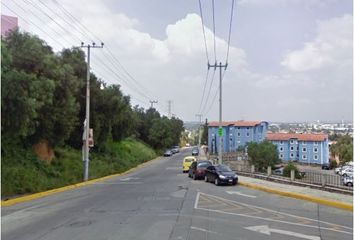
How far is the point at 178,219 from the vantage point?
1411 cm

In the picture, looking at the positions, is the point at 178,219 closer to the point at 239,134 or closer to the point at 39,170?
the point at 39,170

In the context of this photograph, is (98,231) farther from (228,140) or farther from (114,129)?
(228,140)

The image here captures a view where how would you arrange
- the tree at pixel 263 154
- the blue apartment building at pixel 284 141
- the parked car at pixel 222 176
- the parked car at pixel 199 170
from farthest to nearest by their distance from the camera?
the blue apartment building at pixel 284 141
the tree at pixel 263 154
the parked car at pixel 199 170
the parked car at pixel 222 176

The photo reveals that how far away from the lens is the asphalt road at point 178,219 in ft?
38.5

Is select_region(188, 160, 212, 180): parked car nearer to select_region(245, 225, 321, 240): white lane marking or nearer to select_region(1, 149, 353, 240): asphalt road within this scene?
select_region(1, 149, 353, 240): asphalt road

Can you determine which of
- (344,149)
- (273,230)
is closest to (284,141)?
(344,149)

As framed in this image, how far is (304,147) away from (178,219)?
5046 inches

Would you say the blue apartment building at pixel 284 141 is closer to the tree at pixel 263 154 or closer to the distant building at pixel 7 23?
the tree at pixel 263 154

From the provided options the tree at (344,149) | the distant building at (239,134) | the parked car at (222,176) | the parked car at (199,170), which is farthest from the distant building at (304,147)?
the parked car at (222,176)

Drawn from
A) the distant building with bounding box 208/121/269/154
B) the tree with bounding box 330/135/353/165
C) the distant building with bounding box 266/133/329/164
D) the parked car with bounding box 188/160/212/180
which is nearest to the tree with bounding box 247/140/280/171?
the tree with bounding box 330/135/353/165

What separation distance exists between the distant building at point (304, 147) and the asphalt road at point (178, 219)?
4469 inches

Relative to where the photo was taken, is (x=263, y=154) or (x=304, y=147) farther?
(x=304, y=147)

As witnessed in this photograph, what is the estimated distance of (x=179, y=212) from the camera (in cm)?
1573

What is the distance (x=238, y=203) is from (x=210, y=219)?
183 inches
